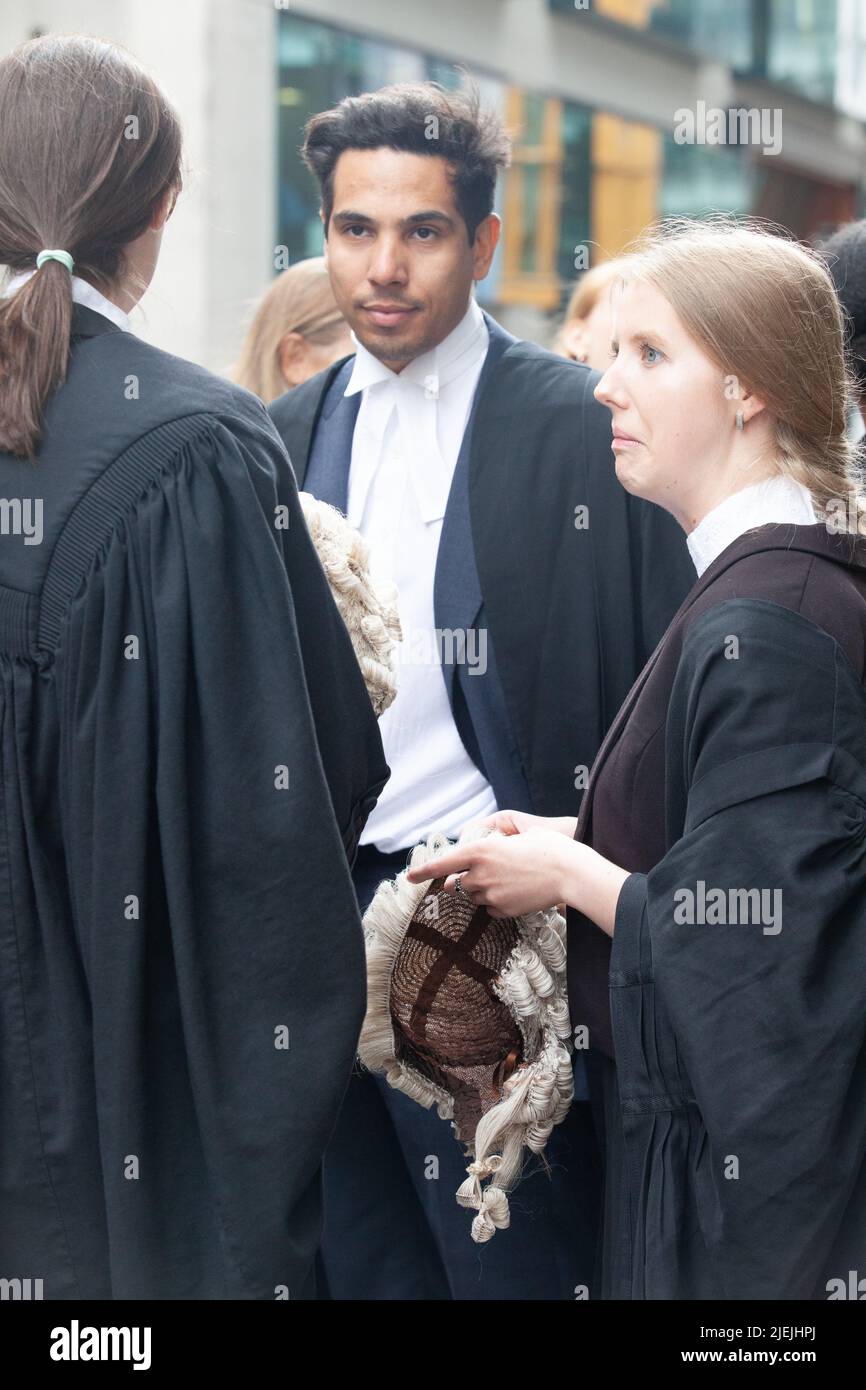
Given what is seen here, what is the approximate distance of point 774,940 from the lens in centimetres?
207

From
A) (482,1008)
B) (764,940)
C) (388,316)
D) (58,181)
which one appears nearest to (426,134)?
(388,316)

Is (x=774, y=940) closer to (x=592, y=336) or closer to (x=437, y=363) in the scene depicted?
(x=437, y=363)

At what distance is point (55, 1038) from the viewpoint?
2.05 meters

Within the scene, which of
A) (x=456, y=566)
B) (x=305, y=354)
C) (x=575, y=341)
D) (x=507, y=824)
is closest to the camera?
(x=507, y=824)

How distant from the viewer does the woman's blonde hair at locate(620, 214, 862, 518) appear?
226 centimetres

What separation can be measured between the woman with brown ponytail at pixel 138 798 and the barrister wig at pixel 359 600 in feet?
1.07

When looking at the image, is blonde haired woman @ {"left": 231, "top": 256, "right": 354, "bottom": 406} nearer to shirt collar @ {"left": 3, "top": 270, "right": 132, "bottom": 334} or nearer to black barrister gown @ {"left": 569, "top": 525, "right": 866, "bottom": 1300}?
shirt collar @ {"left": 3, "top": 270, "right": 132, "bottom": 334}

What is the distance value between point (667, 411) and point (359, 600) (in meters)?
0.52

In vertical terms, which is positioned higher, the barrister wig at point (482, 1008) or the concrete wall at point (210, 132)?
the concrete wall at point (210, 132)

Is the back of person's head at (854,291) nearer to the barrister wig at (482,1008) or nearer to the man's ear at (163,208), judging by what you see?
the barrister wig at (482,1008)

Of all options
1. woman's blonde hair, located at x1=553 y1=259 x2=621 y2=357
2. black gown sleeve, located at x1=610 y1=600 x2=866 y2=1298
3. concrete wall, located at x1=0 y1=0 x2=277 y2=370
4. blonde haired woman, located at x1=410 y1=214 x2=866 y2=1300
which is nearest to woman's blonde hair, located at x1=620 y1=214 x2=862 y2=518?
blonde haired woman, located at x1=410 y1=214 x2=866 y2=1300

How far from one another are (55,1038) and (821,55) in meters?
18.7

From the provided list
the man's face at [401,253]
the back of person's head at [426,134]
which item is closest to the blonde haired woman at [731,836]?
the man's face at [401,253]

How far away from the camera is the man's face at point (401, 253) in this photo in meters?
3.18
